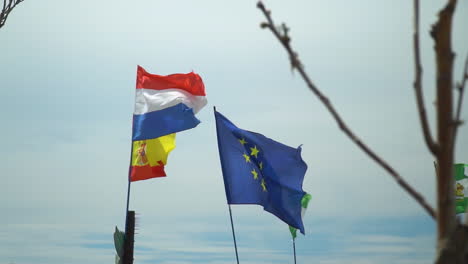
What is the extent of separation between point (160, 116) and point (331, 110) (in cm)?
1676

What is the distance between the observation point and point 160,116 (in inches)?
718

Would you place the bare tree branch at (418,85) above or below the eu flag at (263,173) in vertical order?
below

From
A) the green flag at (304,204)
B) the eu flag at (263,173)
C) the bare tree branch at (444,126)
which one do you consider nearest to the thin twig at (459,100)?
the bare tree branch at (444,126)

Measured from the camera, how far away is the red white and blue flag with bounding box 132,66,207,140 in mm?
17891

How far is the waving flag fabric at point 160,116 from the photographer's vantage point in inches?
695

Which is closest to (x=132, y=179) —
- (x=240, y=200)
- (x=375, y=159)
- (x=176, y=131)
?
(x=176, y=131)

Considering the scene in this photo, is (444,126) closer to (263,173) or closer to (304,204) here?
(263,173)

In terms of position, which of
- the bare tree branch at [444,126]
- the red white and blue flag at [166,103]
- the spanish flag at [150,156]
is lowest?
the bare tree branch at [444,126]

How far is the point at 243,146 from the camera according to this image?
723 inches

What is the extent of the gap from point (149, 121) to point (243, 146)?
2.73 meters

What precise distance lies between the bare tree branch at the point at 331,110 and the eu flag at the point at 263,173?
1582 cm

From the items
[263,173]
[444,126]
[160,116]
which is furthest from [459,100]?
[160,116]

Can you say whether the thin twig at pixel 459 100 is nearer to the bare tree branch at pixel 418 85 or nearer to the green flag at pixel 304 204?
the bare tree branch at pixel 418 85

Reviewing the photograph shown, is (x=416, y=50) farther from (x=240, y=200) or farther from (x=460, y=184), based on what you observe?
(x=460, y=184)
